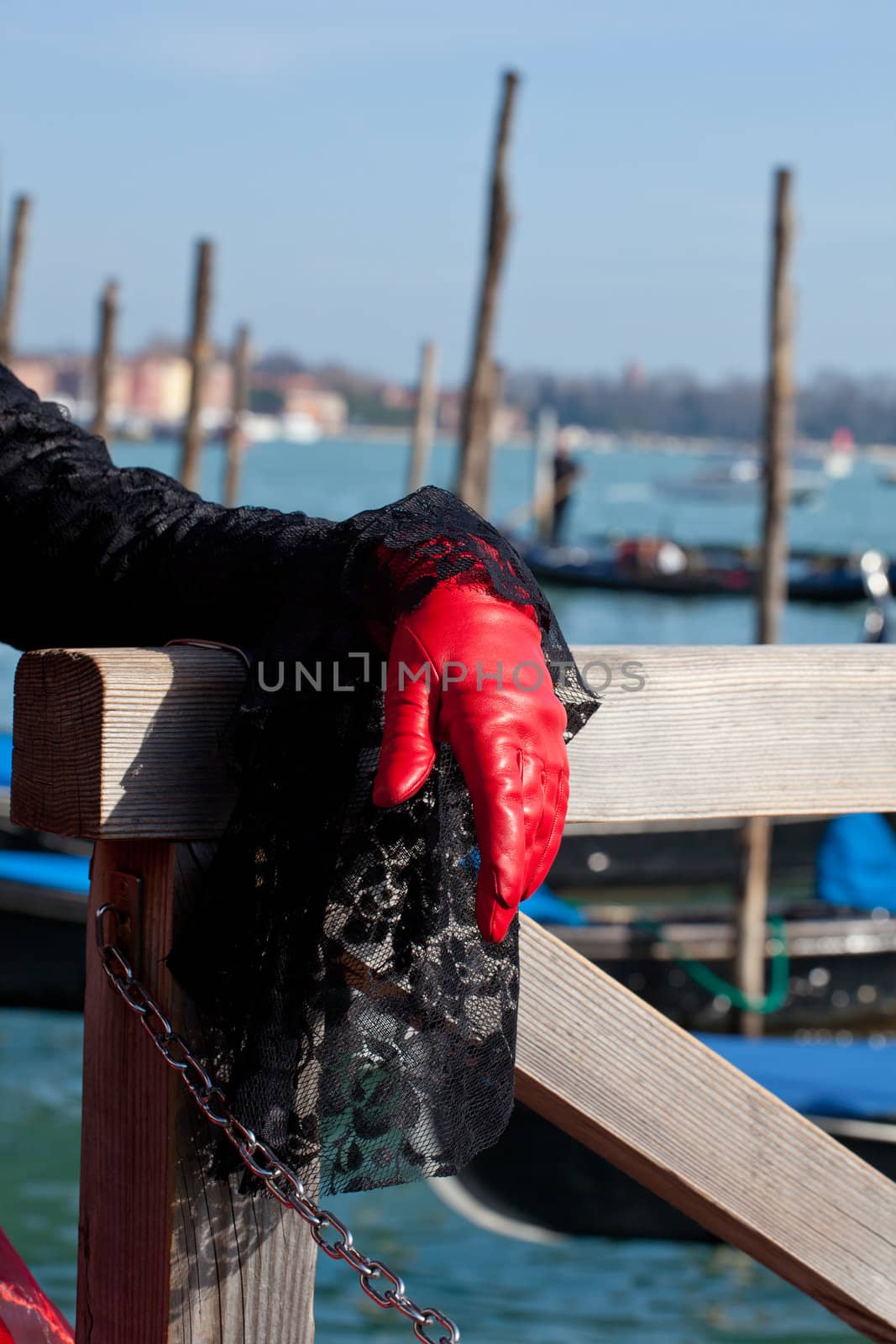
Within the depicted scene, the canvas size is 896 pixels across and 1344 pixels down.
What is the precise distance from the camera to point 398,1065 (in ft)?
3.34

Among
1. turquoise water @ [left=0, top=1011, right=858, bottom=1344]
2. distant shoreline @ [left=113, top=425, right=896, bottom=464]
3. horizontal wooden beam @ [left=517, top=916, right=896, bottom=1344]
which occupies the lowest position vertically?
turquoise water @ [left=0, top=1011, right=858, bottom=1344]

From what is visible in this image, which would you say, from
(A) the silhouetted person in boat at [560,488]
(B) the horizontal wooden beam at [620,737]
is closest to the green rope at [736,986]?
(B) the horizontal wooden beam at [620,737]

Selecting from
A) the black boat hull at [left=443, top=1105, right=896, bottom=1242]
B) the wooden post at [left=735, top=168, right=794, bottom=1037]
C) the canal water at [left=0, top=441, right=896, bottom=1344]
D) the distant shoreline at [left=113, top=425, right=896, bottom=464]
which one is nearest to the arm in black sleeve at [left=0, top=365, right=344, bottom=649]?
the canal water at [left=0, top=441, right=896, bottom=1344]

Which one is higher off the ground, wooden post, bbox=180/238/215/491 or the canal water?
wooden post, bbox=180/238/215/491

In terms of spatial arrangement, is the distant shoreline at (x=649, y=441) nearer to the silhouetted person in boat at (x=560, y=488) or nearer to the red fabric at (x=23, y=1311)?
the silhouetted person in boat at (x=560, y=488)

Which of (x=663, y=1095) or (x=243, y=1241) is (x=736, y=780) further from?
(x=243, y=1241)

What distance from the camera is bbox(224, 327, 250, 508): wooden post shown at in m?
18.4

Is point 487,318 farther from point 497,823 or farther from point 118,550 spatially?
point 497,823

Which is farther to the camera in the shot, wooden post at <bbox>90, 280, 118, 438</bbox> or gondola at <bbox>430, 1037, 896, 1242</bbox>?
wooden post at <bbox>90, 280, 118, 438</bbox>

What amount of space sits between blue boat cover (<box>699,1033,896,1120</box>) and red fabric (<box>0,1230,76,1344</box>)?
3.97m

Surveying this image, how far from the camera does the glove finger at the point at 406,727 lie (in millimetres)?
896

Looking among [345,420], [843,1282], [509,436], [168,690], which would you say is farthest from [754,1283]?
[345,420]

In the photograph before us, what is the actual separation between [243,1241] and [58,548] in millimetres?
555

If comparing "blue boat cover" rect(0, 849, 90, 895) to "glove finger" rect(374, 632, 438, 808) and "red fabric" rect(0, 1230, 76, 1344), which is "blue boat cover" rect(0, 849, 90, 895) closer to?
"red fabric" rect(0, 1230, 76, 1344)
